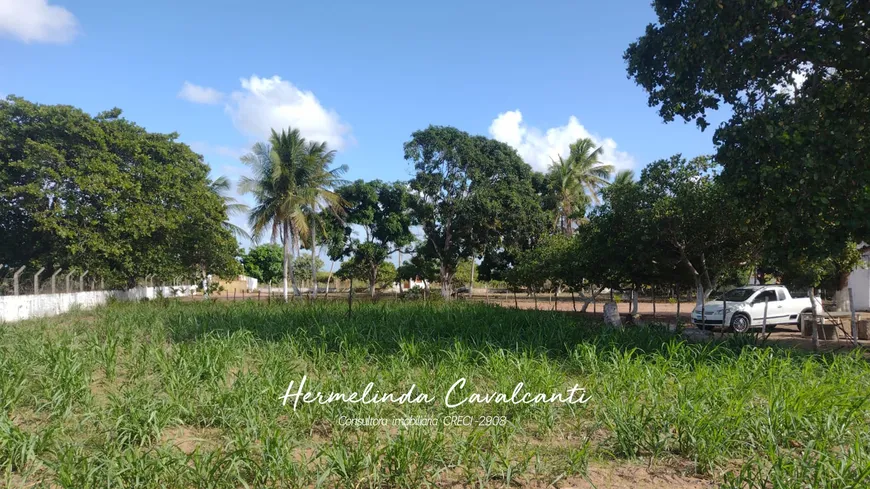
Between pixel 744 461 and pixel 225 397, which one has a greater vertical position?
pixel 225 397

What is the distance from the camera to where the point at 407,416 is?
4.64 meters

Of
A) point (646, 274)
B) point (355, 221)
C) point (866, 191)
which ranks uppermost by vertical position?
point (355, 221)

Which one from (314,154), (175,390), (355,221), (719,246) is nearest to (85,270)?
(314,154)

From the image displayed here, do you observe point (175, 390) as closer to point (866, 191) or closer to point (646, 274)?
point (866, 191)

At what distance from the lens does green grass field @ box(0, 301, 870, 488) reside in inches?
139

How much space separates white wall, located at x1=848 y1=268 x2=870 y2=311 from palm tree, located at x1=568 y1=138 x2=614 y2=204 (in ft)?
42.6

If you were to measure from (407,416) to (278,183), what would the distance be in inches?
869

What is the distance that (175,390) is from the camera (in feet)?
16.6

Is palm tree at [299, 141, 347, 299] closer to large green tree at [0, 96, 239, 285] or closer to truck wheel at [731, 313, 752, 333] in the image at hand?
large green tree at [0, 96, 239, 285]

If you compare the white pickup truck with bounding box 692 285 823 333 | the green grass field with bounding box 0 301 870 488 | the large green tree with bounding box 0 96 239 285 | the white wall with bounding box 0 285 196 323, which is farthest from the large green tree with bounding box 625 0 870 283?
the large green tree with bounding box 0 96 239 285

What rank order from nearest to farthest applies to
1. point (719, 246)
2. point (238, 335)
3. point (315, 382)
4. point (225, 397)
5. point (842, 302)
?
point (225, 397) → point (315, 382) → point (238, 335) → point (719, 246) → point (842, 302)

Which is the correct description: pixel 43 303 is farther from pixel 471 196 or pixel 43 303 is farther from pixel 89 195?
pixel 471 196

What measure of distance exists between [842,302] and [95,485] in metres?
25.0

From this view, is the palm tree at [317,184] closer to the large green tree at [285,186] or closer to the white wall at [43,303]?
the large green tree at [285,186]
